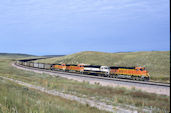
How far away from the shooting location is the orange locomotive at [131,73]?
111 feet

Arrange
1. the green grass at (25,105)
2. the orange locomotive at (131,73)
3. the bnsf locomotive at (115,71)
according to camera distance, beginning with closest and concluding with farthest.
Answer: the green grass at (25,105)
the orange locomotive at (131,73)
the bnsf locomotive at (115,71)

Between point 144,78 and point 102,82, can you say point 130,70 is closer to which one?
point 144,78

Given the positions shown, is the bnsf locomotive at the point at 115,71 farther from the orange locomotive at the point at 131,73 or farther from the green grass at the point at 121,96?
the green grass at the point at 121,96

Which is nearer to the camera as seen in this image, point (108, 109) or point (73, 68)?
point (108, 109)

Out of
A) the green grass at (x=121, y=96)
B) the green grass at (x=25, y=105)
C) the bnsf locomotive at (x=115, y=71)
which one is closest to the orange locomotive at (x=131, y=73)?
the bnsf locomotive at (x=115, y=71)

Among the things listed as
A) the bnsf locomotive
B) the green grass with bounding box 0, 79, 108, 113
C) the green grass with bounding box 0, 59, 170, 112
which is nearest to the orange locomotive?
the bnsf locomotive

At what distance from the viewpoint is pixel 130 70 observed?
1423 inches

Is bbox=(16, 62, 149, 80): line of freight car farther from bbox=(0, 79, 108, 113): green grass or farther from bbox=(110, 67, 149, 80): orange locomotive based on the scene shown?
bbox=(0, 79, 108, 113): green grass

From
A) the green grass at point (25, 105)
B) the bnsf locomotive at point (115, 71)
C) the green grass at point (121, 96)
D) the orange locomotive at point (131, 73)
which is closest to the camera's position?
the green grass at point (25, 105)

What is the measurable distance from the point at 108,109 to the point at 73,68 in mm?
38222

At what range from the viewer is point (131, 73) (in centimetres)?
3584

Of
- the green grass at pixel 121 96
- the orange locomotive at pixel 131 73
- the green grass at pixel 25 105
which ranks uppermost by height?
the green grass at pixel 25 105

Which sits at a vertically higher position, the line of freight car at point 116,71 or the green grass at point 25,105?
the green grass at point 25,105

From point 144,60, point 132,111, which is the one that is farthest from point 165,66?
point 132,111
